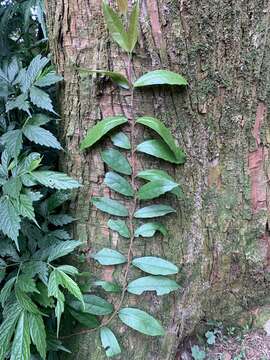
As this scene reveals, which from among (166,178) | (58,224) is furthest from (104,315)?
(166,178)

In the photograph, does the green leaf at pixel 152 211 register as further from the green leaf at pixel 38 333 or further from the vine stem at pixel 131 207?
the green leaf at pixel 38 333

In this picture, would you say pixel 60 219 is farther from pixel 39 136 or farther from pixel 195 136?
pixel 195 136

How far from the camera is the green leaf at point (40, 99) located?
1.04 meters

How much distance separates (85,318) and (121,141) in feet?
1.66

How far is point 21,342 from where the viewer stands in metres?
0.98

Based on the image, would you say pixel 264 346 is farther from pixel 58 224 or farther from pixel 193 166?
pixel 58 224

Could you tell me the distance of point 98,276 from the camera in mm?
1162

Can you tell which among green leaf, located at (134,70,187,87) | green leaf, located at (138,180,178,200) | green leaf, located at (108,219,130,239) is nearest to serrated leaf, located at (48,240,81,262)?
green leaf, located at (108,219,130,239)

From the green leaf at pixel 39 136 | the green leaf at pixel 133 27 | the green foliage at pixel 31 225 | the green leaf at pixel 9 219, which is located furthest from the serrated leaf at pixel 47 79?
the green leaf at pixel 9 219

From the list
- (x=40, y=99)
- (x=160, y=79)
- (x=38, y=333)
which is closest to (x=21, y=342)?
(x=38, y=333)

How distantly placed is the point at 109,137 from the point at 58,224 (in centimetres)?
29

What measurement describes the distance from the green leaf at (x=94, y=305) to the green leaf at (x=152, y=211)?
0.26 metres

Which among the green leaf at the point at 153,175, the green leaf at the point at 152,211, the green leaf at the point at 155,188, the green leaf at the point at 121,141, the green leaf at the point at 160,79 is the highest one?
the green leaf at the point at 160,79

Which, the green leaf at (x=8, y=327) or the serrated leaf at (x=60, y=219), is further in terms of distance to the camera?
the serrated leaf at (x=60, y=219)
